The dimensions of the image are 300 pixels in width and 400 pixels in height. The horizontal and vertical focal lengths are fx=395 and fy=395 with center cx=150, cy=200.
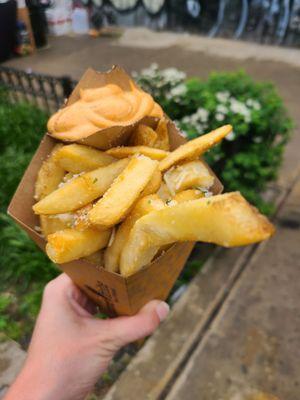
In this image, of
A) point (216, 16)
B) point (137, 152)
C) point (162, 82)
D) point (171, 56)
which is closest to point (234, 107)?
point (162, 82)

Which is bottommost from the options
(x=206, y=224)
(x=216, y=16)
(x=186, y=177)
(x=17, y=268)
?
(x=216, y=16)

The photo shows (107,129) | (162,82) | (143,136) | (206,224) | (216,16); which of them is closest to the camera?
(206,224)

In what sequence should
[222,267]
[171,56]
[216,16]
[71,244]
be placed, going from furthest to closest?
[216,16] < [171,56] < [222,267] < [71,244]

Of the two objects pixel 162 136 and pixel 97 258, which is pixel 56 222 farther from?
pixel 162 136

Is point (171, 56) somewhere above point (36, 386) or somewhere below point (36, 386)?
below

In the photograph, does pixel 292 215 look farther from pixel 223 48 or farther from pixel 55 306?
pixel 223 48
